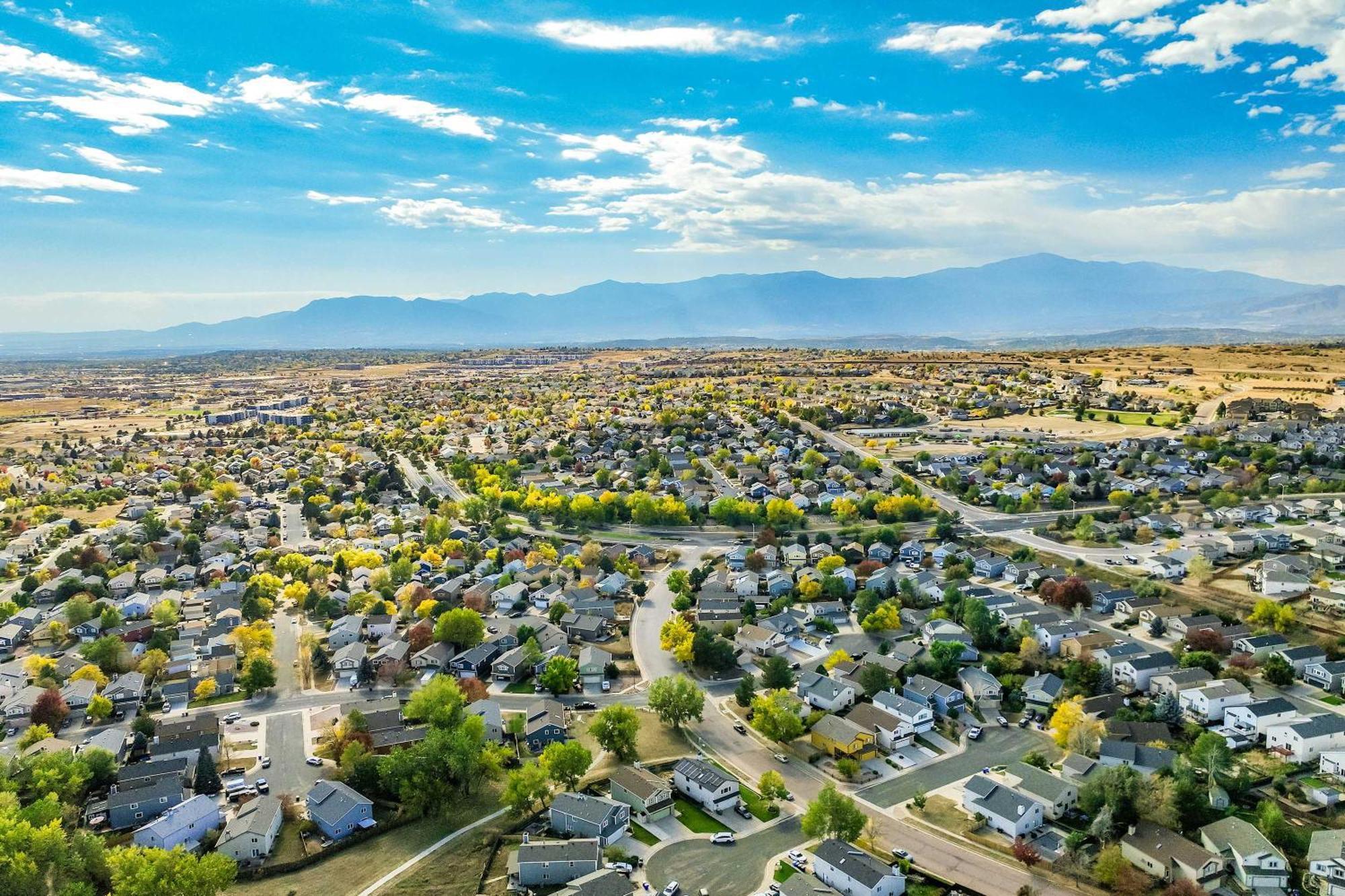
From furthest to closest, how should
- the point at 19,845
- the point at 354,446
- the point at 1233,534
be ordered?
the point at 354,446
the point at 1233,534
the point at 19,845

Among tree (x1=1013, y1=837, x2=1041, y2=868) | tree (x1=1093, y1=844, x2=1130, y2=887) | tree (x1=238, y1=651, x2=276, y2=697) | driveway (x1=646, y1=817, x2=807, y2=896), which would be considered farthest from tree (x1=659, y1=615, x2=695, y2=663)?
tree (x1=1093, y1=844, x2=1130, y2=887)

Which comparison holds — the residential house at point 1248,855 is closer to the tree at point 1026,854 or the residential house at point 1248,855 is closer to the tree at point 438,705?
the tree at point 1026,854


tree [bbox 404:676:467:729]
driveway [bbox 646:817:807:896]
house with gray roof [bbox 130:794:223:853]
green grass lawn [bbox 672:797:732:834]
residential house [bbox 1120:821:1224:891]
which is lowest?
driveway [bbox 646:817:807:896]

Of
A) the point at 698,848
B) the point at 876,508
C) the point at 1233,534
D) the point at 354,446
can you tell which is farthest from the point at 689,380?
the point at 698,848

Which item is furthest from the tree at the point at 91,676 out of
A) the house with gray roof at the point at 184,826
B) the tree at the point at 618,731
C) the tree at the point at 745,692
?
the tree at the point at 745,692

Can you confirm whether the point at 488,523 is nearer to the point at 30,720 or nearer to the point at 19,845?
the point at 30,720

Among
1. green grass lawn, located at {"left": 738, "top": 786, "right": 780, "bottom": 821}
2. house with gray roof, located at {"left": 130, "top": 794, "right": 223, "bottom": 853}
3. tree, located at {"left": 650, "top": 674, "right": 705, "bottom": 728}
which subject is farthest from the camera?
tree, located at {"left": 650, "top": 674, "right": 705, "bottom": 728}

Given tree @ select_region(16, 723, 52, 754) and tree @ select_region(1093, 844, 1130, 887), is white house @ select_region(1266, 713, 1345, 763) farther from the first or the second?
tree @ select_region(16, 723, 52, 754)
